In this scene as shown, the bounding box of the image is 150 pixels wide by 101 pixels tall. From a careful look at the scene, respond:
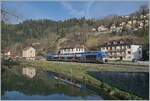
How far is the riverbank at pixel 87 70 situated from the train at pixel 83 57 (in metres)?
0.25

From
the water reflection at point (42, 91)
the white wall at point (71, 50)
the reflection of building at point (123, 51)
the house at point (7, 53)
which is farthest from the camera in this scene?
the white wall at point (71, 50)

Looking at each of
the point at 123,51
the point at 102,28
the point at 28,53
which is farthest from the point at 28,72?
the point at 102,28

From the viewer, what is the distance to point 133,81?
30.2 feet

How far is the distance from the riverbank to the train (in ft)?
0.83

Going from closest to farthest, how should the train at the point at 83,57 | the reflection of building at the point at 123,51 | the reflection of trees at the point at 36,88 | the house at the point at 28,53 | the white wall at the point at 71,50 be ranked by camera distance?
the reflection of trees at the point at 36,88 < the house at the point at 28,53 < the reflection of building at the point at 123,51 < the train at the point at 83,57 < the white wall at the point at 71,50

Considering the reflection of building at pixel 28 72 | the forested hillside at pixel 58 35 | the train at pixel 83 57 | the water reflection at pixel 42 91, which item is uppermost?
the forested hillside at pixel 58 35

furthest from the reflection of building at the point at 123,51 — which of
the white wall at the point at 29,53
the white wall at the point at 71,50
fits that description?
the white wall at the point at 29,53

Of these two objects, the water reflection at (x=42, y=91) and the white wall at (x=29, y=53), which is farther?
the white wall at (x=29, y=53)

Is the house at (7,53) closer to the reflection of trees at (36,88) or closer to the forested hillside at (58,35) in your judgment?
the forested hillside at (58,35)

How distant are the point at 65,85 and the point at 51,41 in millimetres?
3967

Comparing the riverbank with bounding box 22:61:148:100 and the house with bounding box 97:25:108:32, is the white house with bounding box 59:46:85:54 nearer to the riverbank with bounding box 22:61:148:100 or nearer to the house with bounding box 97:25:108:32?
the riverbank with bounding box 22:61:148:100

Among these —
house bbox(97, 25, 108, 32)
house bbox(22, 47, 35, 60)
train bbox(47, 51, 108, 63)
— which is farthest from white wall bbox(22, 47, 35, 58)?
house bbox(97, 25, 108, 32)

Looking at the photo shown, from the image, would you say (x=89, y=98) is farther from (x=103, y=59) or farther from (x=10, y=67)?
(x=103, y=59)

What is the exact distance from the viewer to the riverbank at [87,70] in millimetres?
7628
